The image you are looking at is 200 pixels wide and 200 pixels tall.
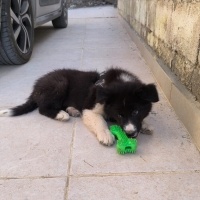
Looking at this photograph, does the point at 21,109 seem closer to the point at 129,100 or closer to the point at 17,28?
the point at 129,100

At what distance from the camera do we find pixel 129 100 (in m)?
2.90

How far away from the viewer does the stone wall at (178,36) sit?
3053mm

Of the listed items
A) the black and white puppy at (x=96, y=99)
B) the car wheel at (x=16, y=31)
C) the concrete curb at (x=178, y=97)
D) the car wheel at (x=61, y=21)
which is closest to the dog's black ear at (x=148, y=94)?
→ the black and white puppy at (x=96, y=99)

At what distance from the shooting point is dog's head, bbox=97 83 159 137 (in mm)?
2877

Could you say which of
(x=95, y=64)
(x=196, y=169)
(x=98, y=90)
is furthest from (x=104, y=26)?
(x=196, y=169)

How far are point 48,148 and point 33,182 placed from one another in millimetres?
514

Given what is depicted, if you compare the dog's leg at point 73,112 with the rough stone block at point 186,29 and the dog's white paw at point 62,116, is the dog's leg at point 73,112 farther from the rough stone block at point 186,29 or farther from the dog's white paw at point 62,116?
the rough stone block at point 186,29

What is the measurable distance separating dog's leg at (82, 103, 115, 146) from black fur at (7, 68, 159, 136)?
74mm

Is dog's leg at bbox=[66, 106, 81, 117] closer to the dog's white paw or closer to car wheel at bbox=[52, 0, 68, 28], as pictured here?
the dog's white paw

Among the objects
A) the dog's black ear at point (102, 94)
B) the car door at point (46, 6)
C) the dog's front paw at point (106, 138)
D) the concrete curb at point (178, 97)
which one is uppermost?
the car door at point (46, 6)

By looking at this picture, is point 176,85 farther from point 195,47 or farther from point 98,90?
point 98,90

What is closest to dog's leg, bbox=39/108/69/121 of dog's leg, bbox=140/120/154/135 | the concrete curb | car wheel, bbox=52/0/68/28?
dog's leg, bbox=140/120/154/135

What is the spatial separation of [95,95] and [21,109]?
2.97 feet

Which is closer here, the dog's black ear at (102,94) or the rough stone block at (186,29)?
the dog's black ear at (102,94)
